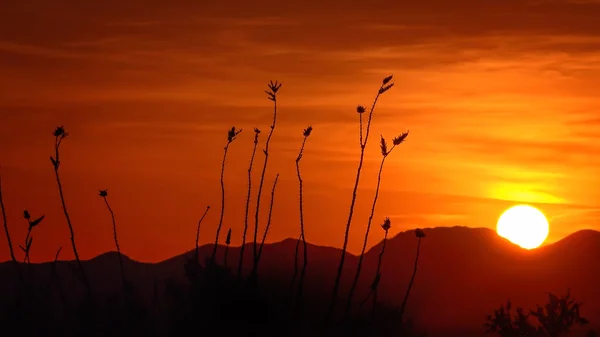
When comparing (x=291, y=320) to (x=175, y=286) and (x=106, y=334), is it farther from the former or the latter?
(x=106, y=334)

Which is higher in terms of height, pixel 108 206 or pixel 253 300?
pixel 108 206

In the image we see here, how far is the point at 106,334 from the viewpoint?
6119 centimetres

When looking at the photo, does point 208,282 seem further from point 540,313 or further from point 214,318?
point 540,313

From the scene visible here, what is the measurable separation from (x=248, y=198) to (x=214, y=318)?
14.0m

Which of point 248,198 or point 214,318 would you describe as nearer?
point 214,318

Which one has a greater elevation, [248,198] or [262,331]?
[248,198]

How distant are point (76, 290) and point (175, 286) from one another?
480ft

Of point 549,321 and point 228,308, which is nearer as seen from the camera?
point 228,308

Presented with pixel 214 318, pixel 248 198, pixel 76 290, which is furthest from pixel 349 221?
pixel 76 290

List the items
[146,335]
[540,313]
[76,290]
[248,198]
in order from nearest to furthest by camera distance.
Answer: [146,335], [248,198], [540,313], [76,290]

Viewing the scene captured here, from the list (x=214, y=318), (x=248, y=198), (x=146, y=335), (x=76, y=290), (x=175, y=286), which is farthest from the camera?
(x=76, y=290)

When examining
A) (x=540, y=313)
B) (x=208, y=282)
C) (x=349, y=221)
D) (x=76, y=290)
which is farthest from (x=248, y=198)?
(x=76, y=290)

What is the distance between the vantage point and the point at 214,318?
174 feet

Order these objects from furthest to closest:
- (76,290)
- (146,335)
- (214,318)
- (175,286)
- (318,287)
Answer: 1. (76,290)
2. (318,287)
3. (146,335)
4. (175,286)
5. (214,318)
